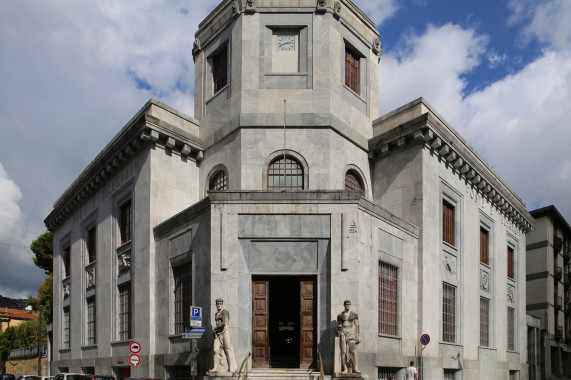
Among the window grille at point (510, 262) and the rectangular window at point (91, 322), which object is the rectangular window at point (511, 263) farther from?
the rectangular window at point (91, 322)

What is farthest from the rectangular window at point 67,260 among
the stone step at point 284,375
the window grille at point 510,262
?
the window grille at point 510,262

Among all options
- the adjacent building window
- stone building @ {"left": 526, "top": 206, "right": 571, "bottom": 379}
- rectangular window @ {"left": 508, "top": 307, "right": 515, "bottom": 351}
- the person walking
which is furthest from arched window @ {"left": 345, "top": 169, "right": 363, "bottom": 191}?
stone building @ {"left": 526, "top": 206, "right": 571, "bottom": 379}

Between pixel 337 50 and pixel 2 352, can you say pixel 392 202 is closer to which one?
pixel 337 50

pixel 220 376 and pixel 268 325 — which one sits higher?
pixel 268 325

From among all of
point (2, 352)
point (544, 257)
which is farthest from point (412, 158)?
point (2, 352)

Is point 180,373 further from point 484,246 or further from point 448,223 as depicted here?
point 484,246

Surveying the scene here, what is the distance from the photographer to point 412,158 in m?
25.3

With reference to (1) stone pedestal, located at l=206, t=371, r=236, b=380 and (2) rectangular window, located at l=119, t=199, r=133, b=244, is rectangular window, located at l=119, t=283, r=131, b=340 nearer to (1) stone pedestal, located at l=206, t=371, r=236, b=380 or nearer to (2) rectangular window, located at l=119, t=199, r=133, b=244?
(2) rectangular window, located at l=119, t=199, r=133, b=244

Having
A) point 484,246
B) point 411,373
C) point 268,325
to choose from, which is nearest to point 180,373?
point 268,325

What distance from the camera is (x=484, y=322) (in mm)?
30969

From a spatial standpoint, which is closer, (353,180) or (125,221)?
(353,180)

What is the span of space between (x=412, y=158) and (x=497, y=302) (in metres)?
11.9

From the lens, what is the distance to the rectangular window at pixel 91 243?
32.8 meters

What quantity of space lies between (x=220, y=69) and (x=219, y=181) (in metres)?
5.22
